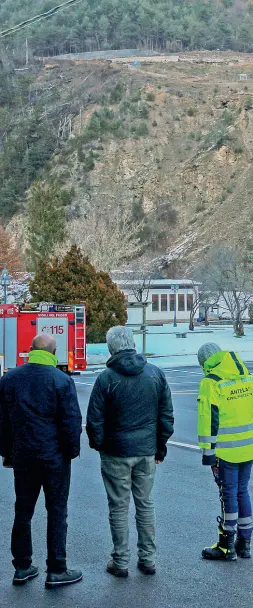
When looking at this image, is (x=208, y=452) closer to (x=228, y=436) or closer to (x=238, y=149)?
(x=228, y=436)

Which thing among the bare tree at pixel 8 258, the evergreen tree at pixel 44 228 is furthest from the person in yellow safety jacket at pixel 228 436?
the evergreen tree at pixel 44 228

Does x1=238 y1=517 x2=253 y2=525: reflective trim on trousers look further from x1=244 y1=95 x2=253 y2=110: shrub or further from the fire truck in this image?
x1=244 y1=95 x2=253 y2=110: shrub

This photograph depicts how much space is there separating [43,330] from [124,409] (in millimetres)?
16861

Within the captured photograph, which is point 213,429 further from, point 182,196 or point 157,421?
point 182,196

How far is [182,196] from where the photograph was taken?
8881 centimetres

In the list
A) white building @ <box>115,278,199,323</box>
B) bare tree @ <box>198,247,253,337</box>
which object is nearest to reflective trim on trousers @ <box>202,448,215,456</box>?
bare tree @ <box>198,247,253,337</box>

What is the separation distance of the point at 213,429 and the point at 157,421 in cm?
45

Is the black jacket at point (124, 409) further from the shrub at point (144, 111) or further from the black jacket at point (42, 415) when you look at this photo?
the shrub at point (144, 111)

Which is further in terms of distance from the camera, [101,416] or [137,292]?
[137,292]

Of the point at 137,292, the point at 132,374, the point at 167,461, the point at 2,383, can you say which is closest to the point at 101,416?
the point at 132,374

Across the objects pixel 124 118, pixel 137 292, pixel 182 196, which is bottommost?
pixel 137 292

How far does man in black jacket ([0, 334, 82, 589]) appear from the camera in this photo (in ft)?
18.3

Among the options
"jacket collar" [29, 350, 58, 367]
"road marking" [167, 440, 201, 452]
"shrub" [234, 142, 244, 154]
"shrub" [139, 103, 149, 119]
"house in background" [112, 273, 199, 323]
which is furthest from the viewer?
"shrub" [139, 103, 149, 119]

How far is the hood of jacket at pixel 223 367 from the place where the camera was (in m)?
6.16
